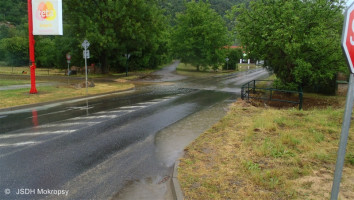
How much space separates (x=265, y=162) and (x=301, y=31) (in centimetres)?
1386

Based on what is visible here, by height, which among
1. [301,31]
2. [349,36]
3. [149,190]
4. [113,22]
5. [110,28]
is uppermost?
[113,22]

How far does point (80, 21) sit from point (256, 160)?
2805cm

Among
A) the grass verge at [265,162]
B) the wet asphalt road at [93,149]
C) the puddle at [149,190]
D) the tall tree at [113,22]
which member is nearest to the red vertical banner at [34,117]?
the wet asphalt road at [93,149]

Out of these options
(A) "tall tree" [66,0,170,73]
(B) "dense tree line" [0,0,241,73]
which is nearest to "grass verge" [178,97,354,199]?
(A) "tall tree" [66,0,170,73]

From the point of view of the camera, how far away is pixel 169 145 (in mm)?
7891

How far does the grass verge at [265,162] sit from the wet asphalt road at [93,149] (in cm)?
67

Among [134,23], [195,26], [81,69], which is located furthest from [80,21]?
[195,26]

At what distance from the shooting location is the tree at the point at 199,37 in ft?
138

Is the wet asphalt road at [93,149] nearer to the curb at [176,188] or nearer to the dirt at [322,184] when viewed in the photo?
the curb at [176,188]

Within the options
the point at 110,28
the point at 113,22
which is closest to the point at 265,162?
the point at 110,28

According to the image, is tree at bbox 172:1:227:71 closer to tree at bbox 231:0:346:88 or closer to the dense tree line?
the dense tree line

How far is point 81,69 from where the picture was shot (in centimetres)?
4059

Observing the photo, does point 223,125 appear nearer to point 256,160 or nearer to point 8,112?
point 256,160

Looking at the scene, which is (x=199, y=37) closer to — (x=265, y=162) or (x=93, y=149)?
(x=93, y=149)
